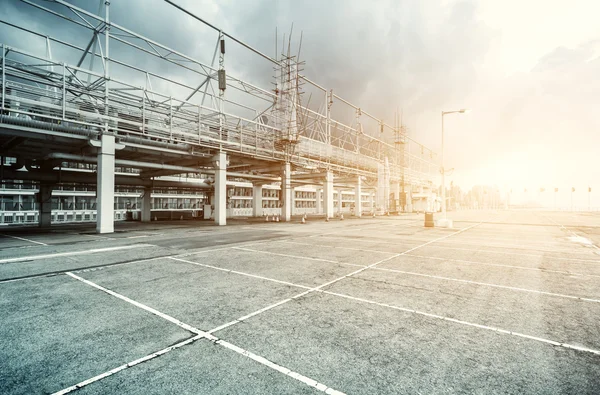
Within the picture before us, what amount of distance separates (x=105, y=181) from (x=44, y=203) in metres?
14.1

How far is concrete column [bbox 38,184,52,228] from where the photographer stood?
25.4 meters

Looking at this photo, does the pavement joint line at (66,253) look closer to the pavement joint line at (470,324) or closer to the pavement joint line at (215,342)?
Result: the pavement joint line at (215,342)

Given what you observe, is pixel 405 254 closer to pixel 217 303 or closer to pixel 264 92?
pixel 217 303

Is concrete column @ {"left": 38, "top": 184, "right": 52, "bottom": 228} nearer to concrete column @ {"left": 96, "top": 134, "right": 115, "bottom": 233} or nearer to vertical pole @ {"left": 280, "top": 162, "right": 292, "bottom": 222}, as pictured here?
concrete column @ {"left": 96, "top": 134, "right": 115, "bottom": 233}

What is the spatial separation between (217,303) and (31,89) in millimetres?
24793

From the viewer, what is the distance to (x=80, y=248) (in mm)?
12078

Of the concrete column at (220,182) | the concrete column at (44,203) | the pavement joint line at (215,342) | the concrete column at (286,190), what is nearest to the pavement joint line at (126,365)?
the pavement joint line at (215,342)

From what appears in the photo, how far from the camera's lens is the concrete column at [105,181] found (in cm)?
1814

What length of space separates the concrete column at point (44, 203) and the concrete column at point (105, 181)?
464 inches

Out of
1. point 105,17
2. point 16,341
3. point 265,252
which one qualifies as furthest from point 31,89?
point 16,341

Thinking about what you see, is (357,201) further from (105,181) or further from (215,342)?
(215,342)

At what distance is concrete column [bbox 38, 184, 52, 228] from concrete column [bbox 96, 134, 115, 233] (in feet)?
38.7

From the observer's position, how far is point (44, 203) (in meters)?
26.5

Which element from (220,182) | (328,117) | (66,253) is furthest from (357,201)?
(66,253)
